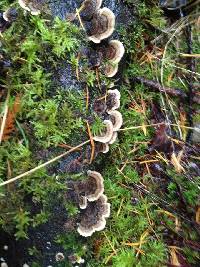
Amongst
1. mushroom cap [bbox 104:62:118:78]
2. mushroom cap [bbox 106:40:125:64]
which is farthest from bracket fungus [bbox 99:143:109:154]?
mushroom cap [bbox 106:40:125:64]

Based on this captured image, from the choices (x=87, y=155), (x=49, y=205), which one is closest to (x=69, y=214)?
(x=49, y=205)

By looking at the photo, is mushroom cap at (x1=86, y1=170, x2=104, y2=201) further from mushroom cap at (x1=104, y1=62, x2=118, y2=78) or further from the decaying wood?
the decaying wood

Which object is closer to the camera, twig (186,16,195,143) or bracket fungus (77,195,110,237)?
bracket fungus (77,195,110,237)

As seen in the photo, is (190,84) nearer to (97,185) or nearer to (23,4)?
(97,185)

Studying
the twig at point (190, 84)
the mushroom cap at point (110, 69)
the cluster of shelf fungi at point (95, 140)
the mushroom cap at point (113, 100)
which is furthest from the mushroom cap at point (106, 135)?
the twig at point (190, 84)

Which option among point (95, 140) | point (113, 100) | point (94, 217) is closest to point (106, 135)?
point (95, 140)

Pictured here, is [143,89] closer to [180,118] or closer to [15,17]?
[180,118]

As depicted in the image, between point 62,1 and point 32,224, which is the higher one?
point 62,1
